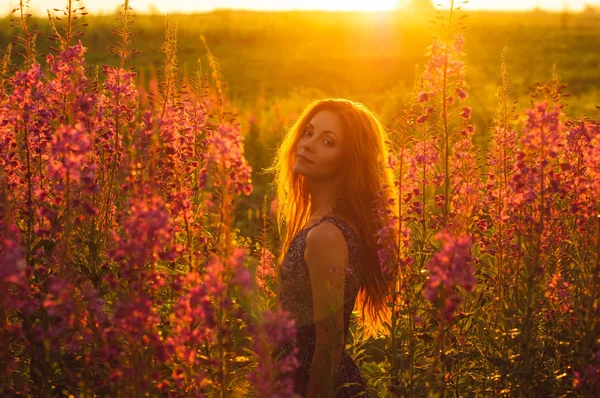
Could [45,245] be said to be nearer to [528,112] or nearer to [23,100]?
[23,100]

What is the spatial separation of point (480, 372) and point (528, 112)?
5.22 ft

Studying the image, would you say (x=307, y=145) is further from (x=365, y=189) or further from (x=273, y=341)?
(x=273, y=341)

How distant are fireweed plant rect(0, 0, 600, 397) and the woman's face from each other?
397 millimetres

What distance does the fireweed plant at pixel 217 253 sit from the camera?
2609 mm

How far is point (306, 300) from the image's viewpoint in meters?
4.16

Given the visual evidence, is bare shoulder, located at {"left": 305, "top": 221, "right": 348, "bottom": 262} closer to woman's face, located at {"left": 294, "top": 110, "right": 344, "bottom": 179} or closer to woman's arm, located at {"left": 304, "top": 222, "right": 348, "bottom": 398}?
woman's arm, located at {"left": 304, "top": 222, "right": 348, "bottom": 398}

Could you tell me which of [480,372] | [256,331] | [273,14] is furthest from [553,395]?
[273,14]

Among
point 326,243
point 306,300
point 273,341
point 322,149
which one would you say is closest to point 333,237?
point 326,243

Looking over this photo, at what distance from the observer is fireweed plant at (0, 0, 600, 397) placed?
2609 millimetres

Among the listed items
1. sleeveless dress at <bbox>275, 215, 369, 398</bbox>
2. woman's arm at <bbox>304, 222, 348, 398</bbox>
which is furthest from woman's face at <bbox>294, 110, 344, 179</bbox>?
woman's arm at <bbox>304, 222, 348, 398</bbox>

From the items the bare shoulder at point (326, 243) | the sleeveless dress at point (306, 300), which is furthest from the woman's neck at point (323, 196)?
the bare shoulder at point (326, 243)

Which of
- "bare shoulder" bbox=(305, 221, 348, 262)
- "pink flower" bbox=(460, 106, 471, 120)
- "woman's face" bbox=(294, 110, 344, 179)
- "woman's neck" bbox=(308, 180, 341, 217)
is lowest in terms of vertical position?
"bare shoulder" bbox=(305, 221, 348, 262)

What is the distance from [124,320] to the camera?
2.46m

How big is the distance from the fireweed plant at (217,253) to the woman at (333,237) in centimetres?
23
